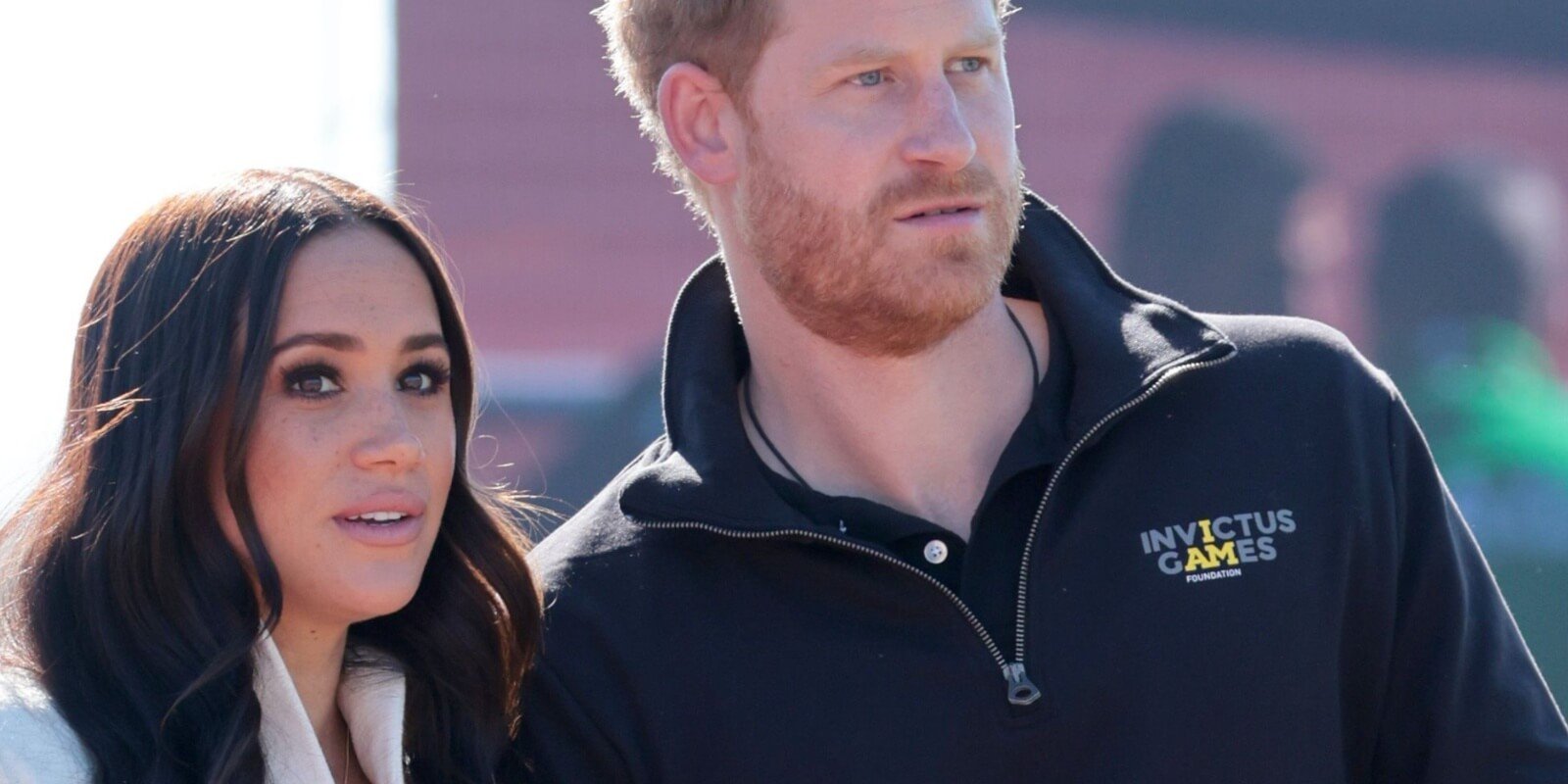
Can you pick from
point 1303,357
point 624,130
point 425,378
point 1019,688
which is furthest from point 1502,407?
point 425,378

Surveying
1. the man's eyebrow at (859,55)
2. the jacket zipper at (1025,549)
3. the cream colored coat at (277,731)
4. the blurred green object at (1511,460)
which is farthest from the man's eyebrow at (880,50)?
the blurred green object at (1511,460)

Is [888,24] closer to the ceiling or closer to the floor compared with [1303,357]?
closer to the ceiling

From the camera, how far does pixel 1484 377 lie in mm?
8258

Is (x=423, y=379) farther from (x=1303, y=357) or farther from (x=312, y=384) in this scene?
(x=1303, y=357)

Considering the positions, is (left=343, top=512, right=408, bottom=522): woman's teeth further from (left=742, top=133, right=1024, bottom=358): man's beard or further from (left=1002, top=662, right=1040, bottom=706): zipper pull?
(left=1002, top=662, right=1040, bottom=706): zipper pull

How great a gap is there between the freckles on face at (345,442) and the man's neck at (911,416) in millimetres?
487

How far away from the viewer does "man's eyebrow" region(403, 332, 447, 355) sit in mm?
2199

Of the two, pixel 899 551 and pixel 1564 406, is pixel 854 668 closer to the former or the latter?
pixel 899 551

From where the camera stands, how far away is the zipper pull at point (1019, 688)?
212 cm

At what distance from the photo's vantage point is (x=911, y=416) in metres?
2.42

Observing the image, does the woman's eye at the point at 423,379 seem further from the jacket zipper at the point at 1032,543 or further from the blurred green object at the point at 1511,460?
the blurred green object at the point at 1511,460

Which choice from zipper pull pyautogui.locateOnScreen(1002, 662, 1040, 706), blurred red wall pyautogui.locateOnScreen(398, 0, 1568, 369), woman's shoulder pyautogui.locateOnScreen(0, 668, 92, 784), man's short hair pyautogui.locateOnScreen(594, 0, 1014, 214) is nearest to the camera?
woman's shoulder pyautogui.locateOnScreen(0, 668, 92, 784)

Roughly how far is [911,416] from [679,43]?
626 millimetres

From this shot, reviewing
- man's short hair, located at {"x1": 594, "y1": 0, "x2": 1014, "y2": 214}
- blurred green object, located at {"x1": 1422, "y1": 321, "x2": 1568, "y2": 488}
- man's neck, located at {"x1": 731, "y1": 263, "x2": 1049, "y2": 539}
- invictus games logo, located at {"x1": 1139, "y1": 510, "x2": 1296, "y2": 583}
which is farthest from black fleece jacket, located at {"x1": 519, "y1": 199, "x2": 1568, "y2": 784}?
blurred green object, located at {"x1": 1422, "y1": 321, "x2": 1568, "y2": 488}
